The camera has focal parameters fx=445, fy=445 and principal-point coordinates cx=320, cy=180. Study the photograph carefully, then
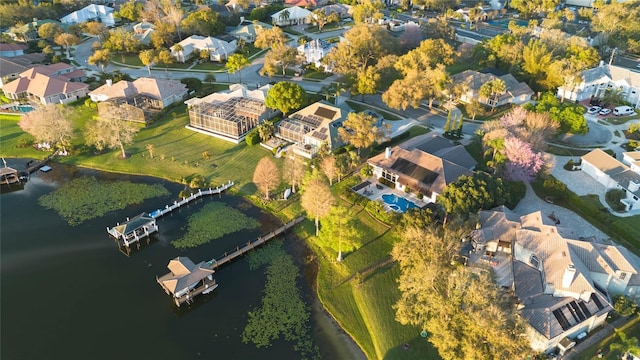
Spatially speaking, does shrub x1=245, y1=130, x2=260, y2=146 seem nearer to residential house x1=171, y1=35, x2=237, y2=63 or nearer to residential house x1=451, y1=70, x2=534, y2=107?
residential house x1=451, y1=70, x2=534, y2=107

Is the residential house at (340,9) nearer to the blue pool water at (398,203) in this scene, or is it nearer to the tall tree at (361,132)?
the tall tree at (361,132)

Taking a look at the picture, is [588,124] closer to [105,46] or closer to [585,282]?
[585,282]

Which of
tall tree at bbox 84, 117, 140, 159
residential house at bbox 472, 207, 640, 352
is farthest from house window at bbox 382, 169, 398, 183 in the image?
tall tree at bbox 84, 117, 140, 159

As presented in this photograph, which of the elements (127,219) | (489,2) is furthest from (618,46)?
(127,219)

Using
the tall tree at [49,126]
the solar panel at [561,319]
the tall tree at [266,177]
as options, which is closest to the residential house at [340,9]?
the tall tree at [49,126]

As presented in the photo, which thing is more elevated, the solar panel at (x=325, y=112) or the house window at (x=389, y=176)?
the solar panel at (x=325, y=112)

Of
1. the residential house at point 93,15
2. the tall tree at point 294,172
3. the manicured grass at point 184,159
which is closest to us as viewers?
the tall tree at point 294,172
